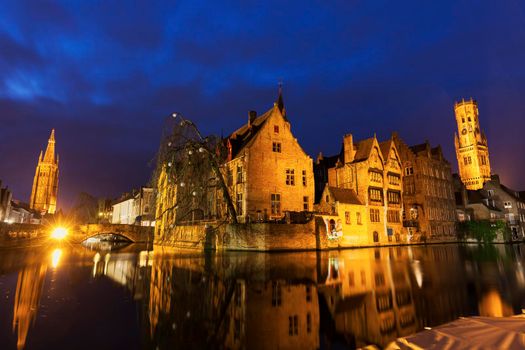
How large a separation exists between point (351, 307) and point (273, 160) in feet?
98.9

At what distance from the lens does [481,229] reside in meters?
56.6

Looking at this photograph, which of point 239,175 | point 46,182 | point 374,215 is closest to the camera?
point 239,175

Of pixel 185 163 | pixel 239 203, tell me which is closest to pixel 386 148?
pixel 239 203

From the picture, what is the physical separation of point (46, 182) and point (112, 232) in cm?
9496

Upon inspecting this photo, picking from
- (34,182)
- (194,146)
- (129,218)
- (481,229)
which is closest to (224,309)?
(194,146)

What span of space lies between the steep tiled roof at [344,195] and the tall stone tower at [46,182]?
12709 centimetres

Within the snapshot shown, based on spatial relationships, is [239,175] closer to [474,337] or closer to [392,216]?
[392,216]

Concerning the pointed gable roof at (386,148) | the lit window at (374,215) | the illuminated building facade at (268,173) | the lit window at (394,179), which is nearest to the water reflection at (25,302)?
the illuminated building facade at (268,173)

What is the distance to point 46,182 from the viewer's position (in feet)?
422

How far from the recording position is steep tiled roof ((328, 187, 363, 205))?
136ft

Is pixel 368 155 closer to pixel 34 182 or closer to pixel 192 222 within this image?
pixel 192 222

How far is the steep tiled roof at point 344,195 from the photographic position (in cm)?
4153

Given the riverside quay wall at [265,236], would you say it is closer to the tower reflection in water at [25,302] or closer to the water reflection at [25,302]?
the tower reflection in water at [25,302]

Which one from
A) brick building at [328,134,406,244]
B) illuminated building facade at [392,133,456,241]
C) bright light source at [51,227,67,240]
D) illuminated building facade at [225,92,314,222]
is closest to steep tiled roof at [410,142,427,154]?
illuminated building facade at [392,133,456,241]
